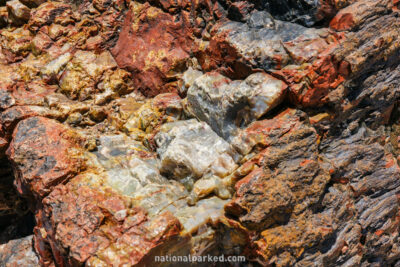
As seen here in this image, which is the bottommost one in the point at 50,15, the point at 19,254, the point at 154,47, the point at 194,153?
the point at 19,254

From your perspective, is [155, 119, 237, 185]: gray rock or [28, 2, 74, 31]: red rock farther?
[28, 2, 74, 31]: red rock

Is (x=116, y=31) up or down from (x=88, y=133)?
up

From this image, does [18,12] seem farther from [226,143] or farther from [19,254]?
[226,143]

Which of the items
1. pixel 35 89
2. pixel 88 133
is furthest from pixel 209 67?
pixel 35 89

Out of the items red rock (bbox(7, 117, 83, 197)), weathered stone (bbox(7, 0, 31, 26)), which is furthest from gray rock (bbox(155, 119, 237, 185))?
weathered stone (bbox(7, 0, 31, 26))

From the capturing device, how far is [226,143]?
461 centimetres

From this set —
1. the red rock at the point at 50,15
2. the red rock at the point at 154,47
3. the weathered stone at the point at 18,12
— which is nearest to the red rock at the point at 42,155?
the red rock at the point at 154,47

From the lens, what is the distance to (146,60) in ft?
19.4

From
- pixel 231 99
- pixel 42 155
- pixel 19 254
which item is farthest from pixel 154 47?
pixel 19 254

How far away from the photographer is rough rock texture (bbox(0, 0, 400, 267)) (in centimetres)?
392

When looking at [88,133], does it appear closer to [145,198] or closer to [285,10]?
[145,198]

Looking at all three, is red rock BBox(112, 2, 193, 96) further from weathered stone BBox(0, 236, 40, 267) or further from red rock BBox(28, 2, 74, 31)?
weathered stone BBox(0, 236, 40, 267)

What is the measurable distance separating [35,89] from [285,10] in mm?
4256

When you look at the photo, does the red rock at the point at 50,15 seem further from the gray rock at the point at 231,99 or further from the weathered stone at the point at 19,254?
the weathered stone at the point at 19,254
